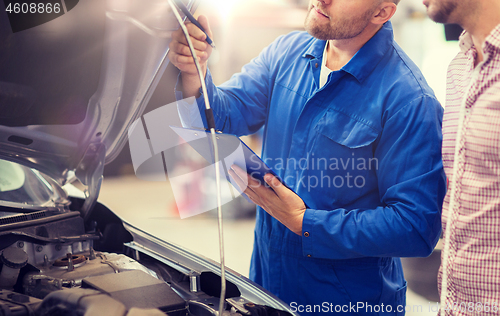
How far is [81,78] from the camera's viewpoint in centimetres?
129

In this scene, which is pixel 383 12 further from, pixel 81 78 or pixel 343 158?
pixel 81 78

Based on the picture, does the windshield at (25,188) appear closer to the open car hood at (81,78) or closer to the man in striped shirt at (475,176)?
the open car hood at (81,78)

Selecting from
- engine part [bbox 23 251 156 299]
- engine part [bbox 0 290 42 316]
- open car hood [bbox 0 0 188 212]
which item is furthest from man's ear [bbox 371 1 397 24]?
engine part [bbox 0 290 42 316]

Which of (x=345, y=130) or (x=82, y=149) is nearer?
(x=345, y=130)

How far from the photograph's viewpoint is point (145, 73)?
125 cm

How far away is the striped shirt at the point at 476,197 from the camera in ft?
2.89

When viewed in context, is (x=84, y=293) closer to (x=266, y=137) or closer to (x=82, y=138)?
(x=82, y=138)

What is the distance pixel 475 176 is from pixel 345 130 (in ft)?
1.47

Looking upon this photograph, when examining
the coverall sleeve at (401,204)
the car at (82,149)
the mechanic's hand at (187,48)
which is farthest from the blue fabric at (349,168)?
the car at (82,149)

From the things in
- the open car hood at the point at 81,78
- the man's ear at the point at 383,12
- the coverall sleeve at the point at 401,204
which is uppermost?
the man's ear at the point at 383,12

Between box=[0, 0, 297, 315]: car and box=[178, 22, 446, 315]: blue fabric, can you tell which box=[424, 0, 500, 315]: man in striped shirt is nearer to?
box=[178, 22, 446, 315]: blue fabric

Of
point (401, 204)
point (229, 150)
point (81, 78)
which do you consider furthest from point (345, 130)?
point (81, 78)

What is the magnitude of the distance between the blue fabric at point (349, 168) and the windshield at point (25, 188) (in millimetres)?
708

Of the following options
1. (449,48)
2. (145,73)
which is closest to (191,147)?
(145,73)
